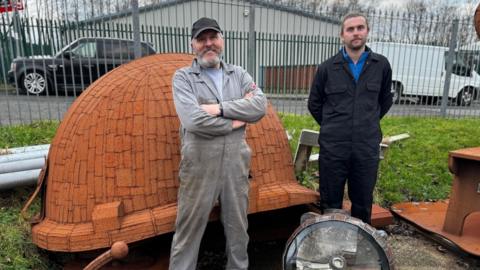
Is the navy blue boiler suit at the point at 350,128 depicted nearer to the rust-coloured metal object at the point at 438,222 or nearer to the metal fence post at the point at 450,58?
the rust-coloured metal object at the point at 438,222

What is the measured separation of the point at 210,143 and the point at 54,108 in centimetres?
530

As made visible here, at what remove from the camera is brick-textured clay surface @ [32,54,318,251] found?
2.53 m

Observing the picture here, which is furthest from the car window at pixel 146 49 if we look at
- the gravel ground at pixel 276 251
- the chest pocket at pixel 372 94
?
the chest pocket at pixel 372 94

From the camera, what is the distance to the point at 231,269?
107 inches

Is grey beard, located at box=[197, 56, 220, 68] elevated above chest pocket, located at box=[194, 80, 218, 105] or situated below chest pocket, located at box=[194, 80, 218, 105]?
above

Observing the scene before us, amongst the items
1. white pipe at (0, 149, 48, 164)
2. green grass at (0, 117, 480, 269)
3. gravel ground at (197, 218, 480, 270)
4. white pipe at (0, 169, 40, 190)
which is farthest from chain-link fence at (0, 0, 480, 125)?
gravel ground at (197, 218, 480, 270)

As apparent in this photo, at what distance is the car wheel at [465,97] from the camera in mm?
11188

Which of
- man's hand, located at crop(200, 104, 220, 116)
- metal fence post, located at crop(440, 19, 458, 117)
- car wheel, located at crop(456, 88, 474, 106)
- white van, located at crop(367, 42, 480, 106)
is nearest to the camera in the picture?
man's hand, located at crop(200, 104, 220, 116)

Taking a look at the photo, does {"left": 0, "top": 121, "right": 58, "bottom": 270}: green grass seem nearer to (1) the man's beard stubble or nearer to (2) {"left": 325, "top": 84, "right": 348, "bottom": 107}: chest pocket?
(1) the man's beard stubble

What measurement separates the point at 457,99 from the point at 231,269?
35.0ft

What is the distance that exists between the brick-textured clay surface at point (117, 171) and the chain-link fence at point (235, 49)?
355 cm

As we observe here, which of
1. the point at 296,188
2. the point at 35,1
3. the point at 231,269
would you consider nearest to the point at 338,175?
the point at 296,188

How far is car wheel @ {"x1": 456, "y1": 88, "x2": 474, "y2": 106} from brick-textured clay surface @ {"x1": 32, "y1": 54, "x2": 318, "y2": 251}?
10.2 meters

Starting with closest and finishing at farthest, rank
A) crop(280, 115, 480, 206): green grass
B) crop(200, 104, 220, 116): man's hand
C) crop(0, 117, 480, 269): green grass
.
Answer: crop(200, 104, 220, 116): man's hand < crop(0, 117, 480, 269): green grass < crop(280, 115, 480, 206): green grass
